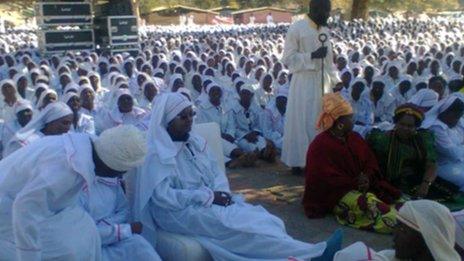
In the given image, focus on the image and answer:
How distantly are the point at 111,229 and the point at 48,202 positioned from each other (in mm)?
651

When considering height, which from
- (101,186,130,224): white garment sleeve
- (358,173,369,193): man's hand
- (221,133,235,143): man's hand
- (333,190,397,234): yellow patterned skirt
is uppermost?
(101,186,130,224): white garment sleeve

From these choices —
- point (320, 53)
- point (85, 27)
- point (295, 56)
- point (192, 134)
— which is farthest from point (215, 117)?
point (85, 27)

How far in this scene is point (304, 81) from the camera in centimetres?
676

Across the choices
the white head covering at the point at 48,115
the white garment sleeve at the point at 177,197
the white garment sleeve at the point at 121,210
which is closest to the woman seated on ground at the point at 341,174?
the white garment sleeve at the point at 177,197

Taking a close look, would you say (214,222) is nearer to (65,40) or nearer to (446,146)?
(446,146)

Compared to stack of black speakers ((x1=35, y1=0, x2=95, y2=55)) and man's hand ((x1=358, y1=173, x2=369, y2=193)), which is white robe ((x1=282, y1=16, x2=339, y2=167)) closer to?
man's hand ((x1=358, y1=173, x2=369, y2=193))

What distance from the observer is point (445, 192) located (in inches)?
236

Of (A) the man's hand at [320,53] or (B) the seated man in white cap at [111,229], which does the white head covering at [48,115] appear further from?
(A) the man's hand at [320,53]

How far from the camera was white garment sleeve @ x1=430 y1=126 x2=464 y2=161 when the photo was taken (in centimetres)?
595

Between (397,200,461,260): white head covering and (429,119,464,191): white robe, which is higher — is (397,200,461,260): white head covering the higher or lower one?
the higher one

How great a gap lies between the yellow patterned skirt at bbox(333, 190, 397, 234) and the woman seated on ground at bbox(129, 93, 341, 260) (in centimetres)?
131

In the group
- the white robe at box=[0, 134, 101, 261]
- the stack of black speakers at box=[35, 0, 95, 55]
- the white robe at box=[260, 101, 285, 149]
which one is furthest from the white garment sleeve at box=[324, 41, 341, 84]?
the stack of black speakers at box=[35, 0, 95, 55]

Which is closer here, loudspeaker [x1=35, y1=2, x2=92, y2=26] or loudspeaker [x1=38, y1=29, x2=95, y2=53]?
loudspeaker [x1=35, y1=2, x2=92, y2=26]

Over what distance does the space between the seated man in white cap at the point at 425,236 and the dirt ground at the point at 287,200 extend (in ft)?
7.82
